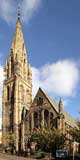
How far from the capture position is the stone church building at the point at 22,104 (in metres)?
100

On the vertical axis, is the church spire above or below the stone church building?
above

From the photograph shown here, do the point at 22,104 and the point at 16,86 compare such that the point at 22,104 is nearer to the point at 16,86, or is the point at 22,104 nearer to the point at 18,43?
the point at 16,86

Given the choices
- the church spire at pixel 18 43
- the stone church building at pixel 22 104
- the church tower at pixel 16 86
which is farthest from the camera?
the church spire at pixel 18 43

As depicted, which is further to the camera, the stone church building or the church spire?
the church spire

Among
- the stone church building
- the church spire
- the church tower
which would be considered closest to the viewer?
the stone church building

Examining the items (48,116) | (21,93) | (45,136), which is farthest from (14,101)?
(45,136)

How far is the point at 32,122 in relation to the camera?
102438 millimetres

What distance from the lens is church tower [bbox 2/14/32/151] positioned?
107 metres

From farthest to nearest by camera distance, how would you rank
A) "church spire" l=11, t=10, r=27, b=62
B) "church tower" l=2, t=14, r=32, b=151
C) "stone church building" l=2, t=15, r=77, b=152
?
"church spire" l=11, t=10, r=27, b=62 → "church tower" l=2, t=14, r=32, b=151 → "stone church building" l=2, t=15, r=77, b=152

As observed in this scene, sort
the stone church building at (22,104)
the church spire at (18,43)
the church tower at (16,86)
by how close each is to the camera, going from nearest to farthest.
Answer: the stone church building at (22,104)
the church tower at (16,86)
the church spire at (18,43)

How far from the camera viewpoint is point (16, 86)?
109312 mm

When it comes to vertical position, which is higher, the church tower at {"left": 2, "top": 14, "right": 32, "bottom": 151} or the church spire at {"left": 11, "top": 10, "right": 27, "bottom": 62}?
the church spire at {"left": 11, "top": 10, "right": 27, "bottom": 62}

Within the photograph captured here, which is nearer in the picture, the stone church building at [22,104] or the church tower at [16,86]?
the stone church building at [22,104]

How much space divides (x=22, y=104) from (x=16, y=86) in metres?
5.12
